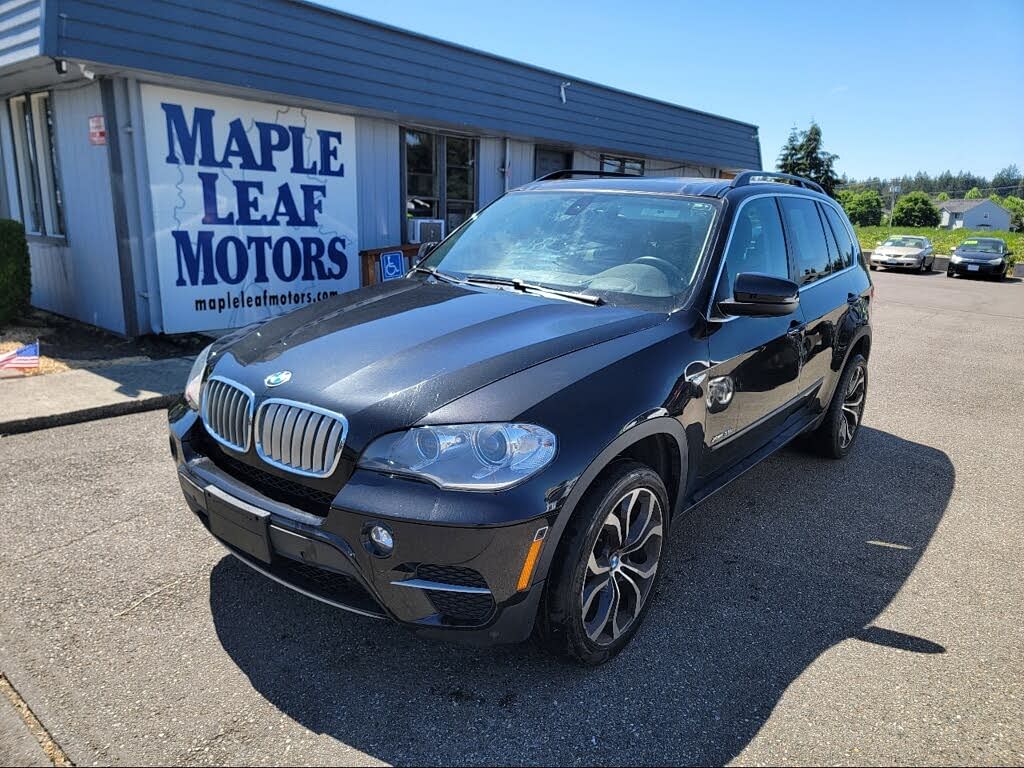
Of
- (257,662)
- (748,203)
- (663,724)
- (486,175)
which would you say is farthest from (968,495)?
(486,175)

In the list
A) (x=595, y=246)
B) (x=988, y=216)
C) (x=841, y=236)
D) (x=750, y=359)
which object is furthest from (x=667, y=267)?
(x=988, y=216)

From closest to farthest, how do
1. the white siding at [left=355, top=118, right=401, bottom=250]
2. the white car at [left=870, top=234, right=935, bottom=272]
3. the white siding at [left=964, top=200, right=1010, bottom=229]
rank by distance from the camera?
the white siding at [left=355, top=118, right=401, bottom=250] → the white car at [left=870, top=234, right=935, bottom=272] → the white siding at [left=964, top=200, right=1010, bottom=229]

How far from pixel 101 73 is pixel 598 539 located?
274 inches

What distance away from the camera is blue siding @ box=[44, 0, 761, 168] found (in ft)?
21.2

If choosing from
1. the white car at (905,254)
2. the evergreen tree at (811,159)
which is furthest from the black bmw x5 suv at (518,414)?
the evergreen tree at (811,159)

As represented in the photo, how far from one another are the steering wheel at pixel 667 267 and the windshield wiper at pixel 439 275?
0.92 meters

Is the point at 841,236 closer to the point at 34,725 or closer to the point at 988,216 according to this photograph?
the point at 34,725

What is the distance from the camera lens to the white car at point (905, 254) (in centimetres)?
2586

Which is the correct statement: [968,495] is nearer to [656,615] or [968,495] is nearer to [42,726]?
[656,615]

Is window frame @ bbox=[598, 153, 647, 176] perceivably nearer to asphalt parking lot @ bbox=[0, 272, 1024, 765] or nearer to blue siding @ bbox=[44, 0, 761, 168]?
blue siding @ bbox=[44, 0, 761, 168]

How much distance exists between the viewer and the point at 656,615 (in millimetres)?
3055

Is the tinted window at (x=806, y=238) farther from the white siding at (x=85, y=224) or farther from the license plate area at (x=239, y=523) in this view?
the white siding at (x=85, y=224)

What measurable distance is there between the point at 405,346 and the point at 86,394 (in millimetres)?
4258

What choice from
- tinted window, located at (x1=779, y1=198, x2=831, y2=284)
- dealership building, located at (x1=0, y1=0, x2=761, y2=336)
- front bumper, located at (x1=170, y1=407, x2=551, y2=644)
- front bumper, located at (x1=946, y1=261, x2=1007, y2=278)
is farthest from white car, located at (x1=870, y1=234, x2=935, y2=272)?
front bumper, located at (x1=170, y1=407, x2=551, y2=644)
